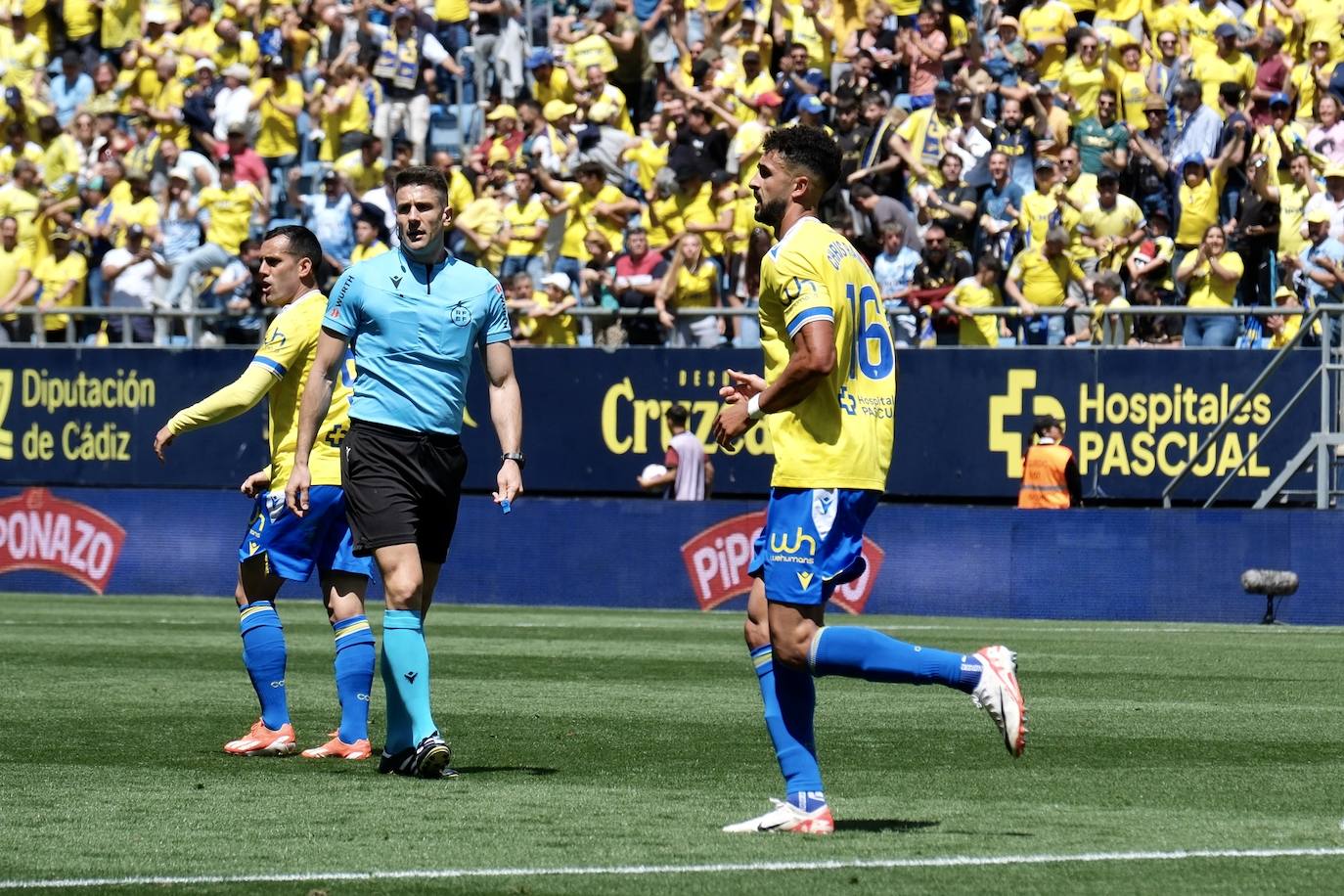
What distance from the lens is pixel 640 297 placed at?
78.6 feet

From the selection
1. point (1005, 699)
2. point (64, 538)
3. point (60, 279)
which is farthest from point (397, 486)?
point (60, 279)

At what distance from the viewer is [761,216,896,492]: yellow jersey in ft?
23.6

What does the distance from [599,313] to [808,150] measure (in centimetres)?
1639

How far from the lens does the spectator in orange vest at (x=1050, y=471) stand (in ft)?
72.0

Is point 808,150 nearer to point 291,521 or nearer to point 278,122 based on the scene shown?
point 291,521

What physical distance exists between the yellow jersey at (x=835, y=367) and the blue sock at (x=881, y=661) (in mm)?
484

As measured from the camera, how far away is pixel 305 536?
32.0ft

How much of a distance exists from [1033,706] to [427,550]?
455 centimetres

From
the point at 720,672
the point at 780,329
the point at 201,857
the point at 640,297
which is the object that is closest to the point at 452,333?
the point at 780,329

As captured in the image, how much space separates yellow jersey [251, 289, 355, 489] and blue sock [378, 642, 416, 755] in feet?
3.91

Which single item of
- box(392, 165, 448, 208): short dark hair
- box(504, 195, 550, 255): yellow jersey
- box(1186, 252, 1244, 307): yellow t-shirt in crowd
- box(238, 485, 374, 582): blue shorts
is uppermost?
box(504, 195, 550, 255): yellow jersey

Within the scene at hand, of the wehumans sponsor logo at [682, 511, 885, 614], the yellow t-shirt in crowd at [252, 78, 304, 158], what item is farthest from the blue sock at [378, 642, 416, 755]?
the yellow t-shirt in crowd at [252, 78, 304, 158]

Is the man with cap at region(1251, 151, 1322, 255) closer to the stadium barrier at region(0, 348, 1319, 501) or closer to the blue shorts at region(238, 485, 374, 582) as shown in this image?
the stadium barrier at region(0, 348, 1319, 501)

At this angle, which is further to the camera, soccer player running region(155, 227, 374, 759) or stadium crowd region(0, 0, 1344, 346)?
stadium crowd region(0, 0, 1344, 346)
